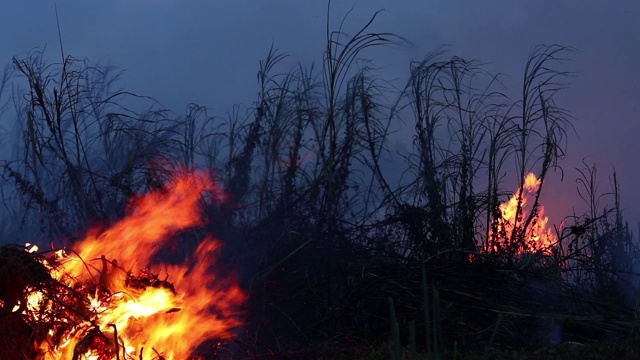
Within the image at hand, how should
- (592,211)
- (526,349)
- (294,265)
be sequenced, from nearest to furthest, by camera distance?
(526,349) → (294,265) → (592,211)

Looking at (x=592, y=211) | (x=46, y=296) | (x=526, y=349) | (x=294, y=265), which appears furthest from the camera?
(x=592, y=211)

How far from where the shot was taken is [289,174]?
8.61 metres

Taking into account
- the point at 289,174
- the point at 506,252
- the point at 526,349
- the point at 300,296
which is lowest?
the point at 526,349

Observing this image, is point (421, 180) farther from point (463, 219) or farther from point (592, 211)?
point (592, 211)

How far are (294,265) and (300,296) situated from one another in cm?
33

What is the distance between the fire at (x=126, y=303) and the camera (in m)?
5.08

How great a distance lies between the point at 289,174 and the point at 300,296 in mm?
1931

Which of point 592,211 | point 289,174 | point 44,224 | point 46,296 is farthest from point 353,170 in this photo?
point 592,211

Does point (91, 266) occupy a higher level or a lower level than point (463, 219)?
lower

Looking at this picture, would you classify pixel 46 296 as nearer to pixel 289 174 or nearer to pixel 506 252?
pixel 289 174

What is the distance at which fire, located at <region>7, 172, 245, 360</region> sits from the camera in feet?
16.7

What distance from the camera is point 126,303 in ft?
17.2

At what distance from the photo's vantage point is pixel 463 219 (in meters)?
8.87

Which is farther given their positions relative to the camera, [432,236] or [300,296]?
[432,236]
